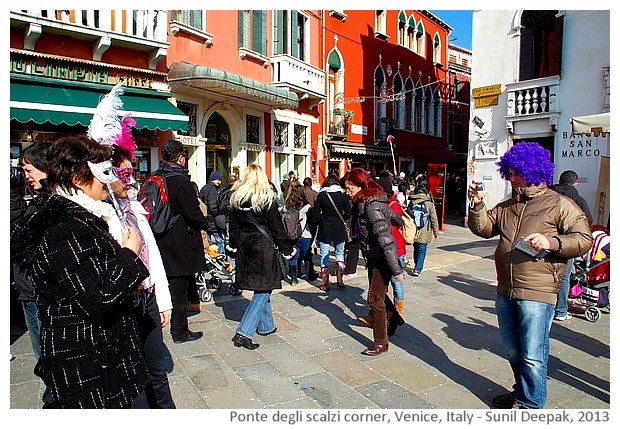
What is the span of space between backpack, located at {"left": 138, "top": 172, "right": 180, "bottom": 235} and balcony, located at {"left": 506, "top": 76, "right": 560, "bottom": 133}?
11.8 metres

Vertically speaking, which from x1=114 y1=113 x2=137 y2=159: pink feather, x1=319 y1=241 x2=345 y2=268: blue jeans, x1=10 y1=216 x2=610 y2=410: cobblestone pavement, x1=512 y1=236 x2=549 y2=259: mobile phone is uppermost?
x1=114 y1=113 x2=137 y2=159: pink feather

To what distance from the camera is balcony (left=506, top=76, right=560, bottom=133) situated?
12.9 meters

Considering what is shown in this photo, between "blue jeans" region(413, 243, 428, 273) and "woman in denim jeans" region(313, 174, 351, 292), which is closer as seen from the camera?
"woman in denim jeans" region(313, 174, 351, 292)

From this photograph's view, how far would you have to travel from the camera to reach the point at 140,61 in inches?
439

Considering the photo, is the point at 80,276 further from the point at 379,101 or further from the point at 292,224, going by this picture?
the point at 379,101

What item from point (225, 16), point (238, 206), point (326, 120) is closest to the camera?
point (238, 206)

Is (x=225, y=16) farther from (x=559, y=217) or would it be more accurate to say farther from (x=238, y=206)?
(x=559, y=217)

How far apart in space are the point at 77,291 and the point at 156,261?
0.76 m

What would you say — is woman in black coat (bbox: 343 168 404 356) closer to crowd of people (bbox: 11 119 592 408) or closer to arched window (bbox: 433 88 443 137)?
crowd of people (bbox: 11 119 592 408)

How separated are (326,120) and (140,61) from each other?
9189mm

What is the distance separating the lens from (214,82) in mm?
11617

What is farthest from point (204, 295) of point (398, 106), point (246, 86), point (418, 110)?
point (418, 110)

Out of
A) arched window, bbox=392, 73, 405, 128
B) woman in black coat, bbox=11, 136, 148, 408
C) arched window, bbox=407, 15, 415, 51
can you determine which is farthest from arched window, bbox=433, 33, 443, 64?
woman in black coat, bbox=11, 136, 148, 408
